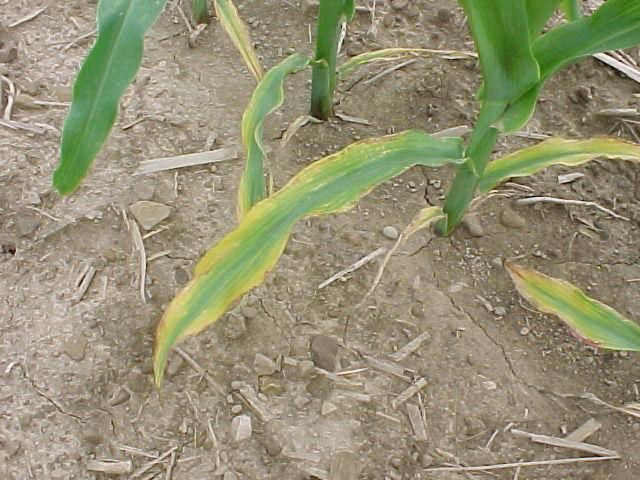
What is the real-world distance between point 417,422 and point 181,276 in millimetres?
384

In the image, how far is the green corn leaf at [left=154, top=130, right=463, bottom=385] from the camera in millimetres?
733

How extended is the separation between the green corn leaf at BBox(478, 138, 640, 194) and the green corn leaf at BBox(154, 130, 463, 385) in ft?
0.43

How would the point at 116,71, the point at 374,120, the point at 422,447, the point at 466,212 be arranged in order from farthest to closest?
1. the point at 374,120
2. the point at 466,212
3. the point at 422,447
4. the point at 116,71

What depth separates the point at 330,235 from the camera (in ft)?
3.50

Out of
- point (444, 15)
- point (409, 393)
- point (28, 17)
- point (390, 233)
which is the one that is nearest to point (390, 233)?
point (390, 233)

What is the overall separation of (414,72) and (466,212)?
0.31 metres

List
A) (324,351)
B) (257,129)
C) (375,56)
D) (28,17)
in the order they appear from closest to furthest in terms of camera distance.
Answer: (257,129) < (324,351) < (375,56) < (28,17)

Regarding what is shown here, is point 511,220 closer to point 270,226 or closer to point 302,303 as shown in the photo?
point 302,303

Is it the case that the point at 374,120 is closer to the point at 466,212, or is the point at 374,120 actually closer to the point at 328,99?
the point at 328,99

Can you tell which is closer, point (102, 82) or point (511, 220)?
point (102, 82)

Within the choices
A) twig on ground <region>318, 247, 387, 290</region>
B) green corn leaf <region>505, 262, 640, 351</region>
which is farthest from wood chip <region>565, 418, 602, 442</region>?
twig on ground <region>318, 247, 387, 290</region>

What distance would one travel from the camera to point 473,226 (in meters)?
1.08

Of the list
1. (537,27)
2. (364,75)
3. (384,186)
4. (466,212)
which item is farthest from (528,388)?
(364,75)

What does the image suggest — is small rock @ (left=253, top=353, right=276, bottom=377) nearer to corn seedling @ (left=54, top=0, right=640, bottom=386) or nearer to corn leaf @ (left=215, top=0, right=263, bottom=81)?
corn seedling @ (left=54, top=0, right=640, bottom=386)
